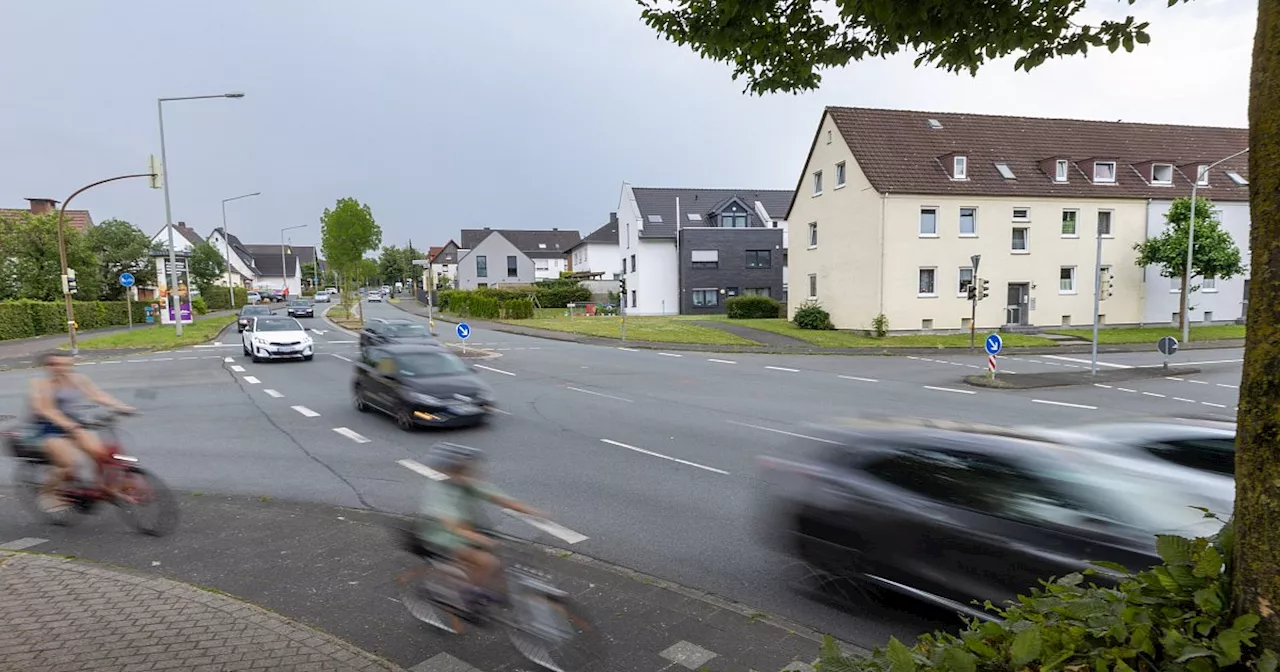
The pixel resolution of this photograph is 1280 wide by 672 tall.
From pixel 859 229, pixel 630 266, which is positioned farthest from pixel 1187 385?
pixel 630 266

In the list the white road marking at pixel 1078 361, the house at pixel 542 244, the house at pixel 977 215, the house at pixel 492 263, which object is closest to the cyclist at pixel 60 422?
the white road marking at pixel 1078 361

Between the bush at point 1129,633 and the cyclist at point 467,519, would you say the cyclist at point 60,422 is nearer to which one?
the cyclist at point 467,519

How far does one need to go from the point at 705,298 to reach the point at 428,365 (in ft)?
137

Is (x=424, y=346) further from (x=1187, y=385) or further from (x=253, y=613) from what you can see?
(x=1187, y=385)

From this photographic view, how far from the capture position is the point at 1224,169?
37.3 m

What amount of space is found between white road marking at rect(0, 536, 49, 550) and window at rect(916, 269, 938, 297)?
105 feet

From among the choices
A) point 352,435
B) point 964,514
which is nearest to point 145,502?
point 352,435

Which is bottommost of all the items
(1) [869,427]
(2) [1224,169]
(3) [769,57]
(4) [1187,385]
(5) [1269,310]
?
(4) [1187,385]

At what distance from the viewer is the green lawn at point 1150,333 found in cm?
3025

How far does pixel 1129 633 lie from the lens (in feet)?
6.29

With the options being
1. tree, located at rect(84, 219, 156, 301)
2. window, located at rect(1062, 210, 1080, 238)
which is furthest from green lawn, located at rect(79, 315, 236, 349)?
window, located at rect(1062, 210, 1080, 238)

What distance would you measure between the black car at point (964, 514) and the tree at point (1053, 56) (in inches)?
79.3

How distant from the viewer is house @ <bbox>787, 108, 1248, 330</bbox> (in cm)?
3159

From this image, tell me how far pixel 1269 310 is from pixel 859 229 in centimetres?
3238
